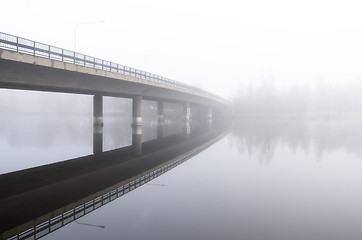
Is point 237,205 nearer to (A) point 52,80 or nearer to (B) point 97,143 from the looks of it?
(B) point 97,143

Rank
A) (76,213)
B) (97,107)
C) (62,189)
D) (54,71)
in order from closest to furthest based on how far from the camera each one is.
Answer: (76,213) → (62,189) → (54,71) → (97,107)

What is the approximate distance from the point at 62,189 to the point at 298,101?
135 metres

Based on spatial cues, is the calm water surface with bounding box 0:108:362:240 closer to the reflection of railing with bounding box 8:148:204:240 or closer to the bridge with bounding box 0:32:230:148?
the reflection of railing with bounding box 8:148:204:240

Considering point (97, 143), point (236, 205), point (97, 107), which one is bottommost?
point (236, 205)

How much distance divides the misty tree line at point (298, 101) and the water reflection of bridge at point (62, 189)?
122 m

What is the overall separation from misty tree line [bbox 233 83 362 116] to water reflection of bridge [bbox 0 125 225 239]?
12204 cm

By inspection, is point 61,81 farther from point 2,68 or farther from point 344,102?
point 344,102

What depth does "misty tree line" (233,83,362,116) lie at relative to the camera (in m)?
135

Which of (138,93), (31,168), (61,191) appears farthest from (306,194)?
(138,93)

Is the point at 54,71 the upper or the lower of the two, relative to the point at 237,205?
upper

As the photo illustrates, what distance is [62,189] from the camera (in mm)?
11898

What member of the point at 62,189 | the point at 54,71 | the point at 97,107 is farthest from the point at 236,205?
the point at 97,107

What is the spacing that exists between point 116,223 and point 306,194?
816 centimetres

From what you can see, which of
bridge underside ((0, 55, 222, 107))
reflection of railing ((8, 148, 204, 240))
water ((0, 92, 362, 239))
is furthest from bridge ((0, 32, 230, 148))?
reflection of railing ((8, 148, 204, 240))
